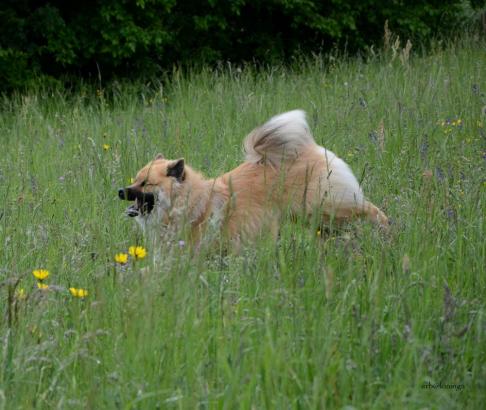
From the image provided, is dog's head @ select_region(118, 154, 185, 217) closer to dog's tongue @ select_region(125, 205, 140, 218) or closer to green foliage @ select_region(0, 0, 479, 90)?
dog's tongue @ select_region(125, 205, 140, 218)

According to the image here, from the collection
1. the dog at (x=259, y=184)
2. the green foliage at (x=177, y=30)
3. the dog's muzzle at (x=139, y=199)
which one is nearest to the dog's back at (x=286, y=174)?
the dog at (x=259, y=184)

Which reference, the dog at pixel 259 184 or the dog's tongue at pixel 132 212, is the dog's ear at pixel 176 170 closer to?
the dog at pixel 259 184

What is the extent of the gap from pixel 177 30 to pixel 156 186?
20.0ft

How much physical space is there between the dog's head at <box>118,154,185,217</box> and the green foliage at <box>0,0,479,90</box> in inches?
197

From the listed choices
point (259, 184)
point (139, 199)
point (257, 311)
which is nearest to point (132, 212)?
point (139, 199)

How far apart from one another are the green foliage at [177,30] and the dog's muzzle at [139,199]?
508 centimetres

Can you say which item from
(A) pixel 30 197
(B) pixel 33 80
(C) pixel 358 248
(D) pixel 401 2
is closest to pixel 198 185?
(A) pixel 30 197

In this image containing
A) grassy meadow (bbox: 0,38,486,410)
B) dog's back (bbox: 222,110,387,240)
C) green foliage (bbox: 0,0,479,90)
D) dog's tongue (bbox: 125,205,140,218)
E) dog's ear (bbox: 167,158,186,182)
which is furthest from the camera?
green foliage (bbox: 0,0,479,90)

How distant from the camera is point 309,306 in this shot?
8.27 ft

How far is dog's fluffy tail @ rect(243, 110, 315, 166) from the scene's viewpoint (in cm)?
446

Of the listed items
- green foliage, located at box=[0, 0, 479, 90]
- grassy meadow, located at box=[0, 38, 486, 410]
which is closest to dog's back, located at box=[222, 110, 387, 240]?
grassy meadow, located at box=[0, 38, 486, 410]

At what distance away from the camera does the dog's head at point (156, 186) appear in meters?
4.56

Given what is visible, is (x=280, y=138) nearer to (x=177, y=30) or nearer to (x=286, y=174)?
(x=286, y=174)

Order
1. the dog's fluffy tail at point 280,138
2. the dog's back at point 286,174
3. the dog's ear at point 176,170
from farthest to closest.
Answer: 1. the dog's ear at point 176,170
2. the dog's fluffy tail at point 280,138
3. the dog's back at point 286,174
